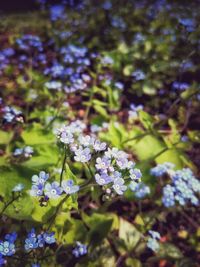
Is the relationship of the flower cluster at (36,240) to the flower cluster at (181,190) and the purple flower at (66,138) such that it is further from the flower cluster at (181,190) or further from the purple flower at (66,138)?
the flower cluster at (181,190)

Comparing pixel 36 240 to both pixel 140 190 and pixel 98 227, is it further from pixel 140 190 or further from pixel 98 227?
pixel 140 190

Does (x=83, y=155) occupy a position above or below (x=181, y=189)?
above

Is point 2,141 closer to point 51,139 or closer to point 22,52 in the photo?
point 51,139

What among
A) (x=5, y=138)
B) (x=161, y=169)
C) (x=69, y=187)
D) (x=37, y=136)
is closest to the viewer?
(x=69, y=187)

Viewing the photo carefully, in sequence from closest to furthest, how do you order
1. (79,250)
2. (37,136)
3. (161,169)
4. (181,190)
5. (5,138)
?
1. (79,250)
2. (181,190)
3. (161,169)
4. (37,136)
5. (5,138)

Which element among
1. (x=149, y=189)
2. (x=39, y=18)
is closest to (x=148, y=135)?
(x=149, y=189)

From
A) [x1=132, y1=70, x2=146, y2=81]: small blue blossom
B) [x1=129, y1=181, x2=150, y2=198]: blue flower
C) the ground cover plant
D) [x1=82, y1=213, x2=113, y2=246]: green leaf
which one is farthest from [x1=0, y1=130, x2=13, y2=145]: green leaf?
[x1=132, y1=70, x2=146, y2=81]: small blue blossom

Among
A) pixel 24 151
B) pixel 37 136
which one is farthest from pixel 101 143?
pixel 37 136

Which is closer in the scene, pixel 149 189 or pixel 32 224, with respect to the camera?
pixel 32 224
